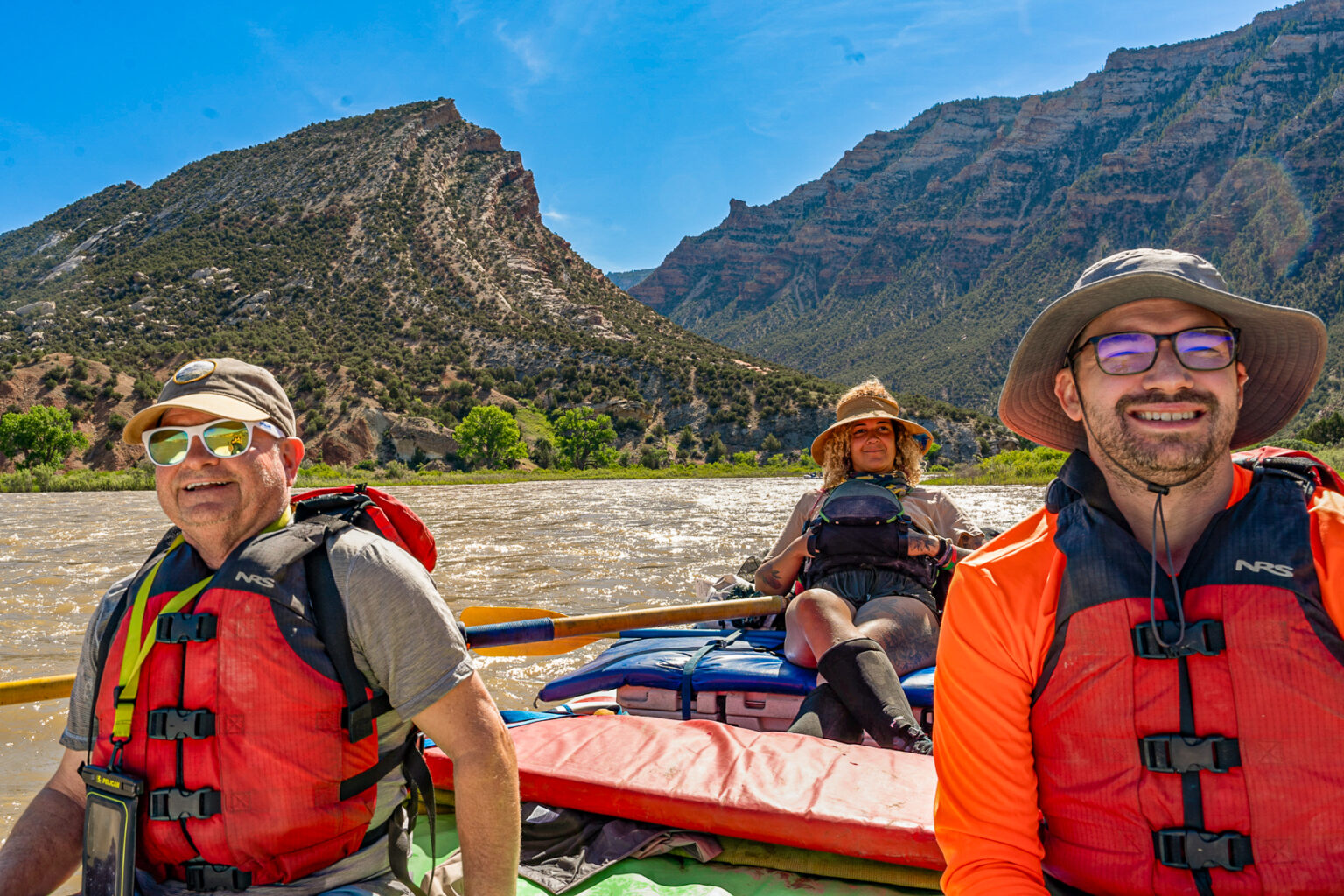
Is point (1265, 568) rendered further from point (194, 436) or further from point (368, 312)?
point (368, 312)

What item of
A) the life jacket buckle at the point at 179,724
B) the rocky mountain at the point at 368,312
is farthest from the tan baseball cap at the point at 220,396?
the rocky mountain at the point at 368,312

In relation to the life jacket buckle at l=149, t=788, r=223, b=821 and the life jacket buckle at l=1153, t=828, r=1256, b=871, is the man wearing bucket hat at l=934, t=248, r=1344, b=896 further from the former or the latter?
the life jacket buckle at l=149, t=788, r=223, b=821

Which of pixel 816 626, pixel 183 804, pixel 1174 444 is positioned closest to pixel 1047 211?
pixel 816 626

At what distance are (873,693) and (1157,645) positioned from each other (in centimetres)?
158

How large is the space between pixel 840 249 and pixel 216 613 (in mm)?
162215

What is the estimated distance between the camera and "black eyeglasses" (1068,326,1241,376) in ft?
4.58

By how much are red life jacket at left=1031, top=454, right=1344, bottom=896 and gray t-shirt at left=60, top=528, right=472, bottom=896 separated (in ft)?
3.77

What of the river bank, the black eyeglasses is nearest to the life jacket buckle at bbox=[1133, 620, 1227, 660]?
the black eyeglasses

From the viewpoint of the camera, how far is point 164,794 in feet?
5.08

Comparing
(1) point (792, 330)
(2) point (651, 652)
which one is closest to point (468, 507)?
(2) point (651, 652)

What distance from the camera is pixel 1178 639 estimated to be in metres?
1.30

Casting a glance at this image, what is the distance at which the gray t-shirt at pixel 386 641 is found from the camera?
1540 millimetres

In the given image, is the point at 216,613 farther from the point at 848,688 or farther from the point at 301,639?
the point at 848,688

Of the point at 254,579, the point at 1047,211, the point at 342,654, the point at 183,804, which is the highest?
the point at 1047,211
